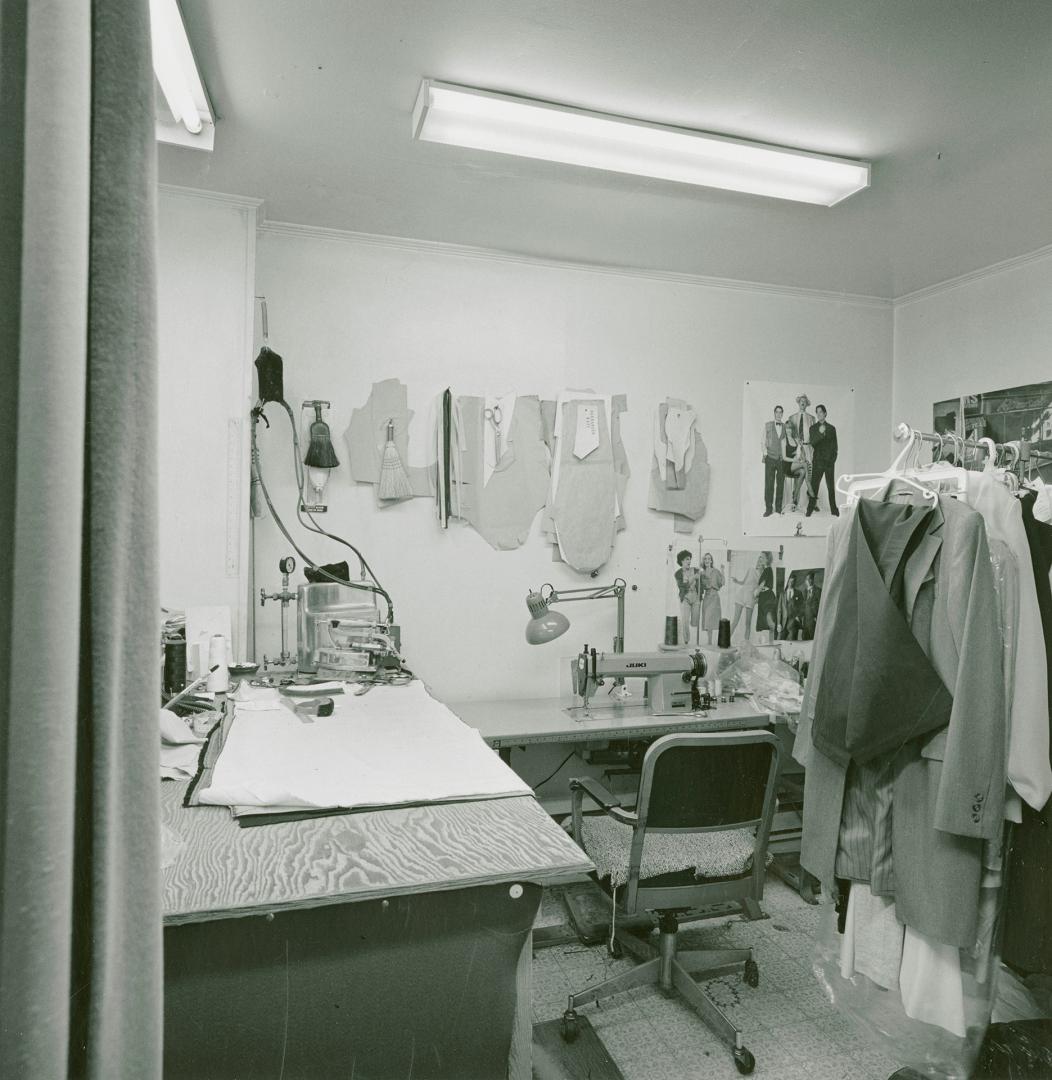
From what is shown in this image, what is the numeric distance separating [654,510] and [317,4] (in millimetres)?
2538

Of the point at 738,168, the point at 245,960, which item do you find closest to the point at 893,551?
the point at 738,168

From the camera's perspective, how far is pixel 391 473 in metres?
3.38

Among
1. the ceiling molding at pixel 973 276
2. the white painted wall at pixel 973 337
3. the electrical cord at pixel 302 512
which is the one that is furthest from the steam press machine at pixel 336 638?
the ceiling molding at pixel 973 276

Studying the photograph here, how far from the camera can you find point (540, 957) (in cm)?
271

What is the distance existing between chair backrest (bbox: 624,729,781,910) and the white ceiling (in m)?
1.78

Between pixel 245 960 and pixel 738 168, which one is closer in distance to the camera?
pixel 245 960

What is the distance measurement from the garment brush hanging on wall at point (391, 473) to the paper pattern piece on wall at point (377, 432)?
0.01 metres

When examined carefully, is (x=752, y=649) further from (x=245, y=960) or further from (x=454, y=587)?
(x=245, y=960)

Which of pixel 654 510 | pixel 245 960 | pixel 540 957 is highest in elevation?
pixel 654 510

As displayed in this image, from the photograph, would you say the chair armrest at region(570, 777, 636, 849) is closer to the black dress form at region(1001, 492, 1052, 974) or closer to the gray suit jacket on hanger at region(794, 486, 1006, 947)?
the gray suit jacket on hanger at region(794, 486, 1006, 947)

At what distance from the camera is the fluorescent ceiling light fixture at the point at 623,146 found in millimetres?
2170

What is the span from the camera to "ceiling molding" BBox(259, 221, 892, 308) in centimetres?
325

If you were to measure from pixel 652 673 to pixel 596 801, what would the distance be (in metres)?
0.85

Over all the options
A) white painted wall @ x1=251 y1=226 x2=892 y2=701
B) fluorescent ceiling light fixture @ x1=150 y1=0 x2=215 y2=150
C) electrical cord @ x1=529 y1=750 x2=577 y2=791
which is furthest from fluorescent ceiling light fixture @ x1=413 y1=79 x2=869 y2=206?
electrical cord @ x1=529 y1=750 x2=577 y2=791
